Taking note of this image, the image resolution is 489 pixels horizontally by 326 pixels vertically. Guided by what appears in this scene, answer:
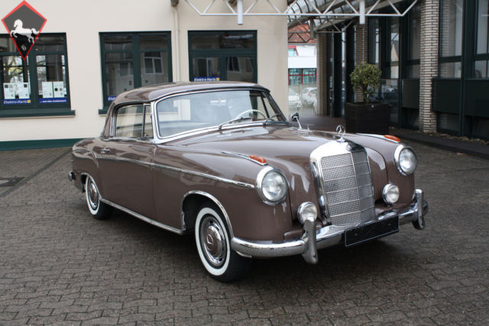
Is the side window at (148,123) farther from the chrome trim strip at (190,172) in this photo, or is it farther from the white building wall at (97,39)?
the white building wall at (97,39)

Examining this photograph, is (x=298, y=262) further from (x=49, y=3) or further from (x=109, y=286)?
(x=49, y=3)

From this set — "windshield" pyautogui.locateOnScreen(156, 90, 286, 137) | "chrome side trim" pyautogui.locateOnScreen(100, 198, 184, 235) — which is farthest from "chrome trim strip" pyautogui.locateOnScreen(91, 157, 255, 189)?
"chrome side trim" pyautogui.locateOnScreen(100, 198, 184, 235)

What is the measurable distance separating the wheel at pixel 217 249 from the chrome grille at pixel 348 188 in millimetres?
796

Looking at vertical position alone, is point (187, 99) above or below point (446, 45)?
below

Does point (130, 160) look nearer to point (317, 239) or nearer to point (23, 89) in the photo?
point (317, 239)

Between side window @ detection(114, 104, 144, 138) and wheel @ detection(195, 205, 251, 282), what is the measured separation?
1.48m

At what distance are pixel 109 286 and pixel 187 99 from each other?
1.96m

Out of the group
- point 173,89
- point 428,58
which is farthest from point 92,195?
point 428,58

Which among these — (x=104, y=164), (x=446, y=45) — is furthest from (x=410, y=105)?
(x=104, y=164)

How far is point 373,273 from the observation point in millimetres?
4324

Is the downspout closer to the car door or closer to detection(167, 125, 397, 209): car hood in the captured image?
the car door

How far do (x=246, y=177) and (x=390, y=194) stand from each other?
1344 mm

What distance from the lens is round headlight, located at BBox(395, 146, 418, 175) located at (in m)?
4.50

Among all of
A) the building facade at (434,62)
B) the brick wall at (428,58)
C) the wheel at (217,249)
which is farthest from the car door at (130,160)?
the brick wall at (428,58)
